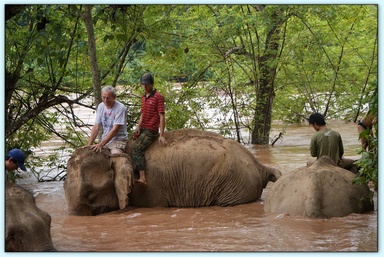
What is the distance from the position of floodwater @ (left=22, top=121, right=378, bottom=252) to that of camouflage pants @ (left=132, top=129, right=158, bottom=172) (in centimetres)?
51

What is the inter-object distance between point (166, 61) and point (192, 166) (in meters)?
4.22

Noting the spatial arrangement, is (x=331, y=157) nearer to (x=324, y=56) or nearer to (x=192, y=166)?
(x=192, y=166)

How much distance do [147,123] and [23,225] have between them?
3.42 m

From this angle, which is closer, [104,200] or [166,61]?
[104,200]

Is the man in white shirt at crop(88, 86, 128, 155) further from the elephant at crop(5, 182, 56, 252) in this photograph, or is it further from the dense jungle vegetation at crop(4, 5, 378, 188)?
the elephant at crop(5, 182, 56, 252)

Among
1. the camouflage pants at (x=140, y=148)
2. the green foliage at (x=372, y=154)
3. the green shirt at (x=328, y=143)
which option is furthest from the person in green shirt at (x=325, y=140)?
the camouflage pants at (x=140, y=148)

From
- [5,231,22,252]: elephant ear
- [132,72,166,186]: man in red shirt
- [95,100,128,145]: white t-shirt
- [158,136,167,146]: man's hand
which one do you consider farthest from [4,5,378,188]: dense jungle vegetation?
[5,231,22,252]: elephant ear

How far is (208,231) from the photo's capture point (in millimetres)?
7922

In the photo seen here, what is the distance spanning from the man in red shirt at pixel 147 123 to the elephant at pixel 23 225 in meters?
3.02

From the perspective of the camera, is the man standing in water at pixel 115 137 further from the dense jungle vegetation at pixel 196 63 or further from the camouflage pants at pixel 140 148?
the dense jungle vegetation at pixel 196 63

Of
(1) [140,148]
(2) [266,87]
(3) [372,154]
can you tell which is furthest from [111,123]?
(2) [266,87]

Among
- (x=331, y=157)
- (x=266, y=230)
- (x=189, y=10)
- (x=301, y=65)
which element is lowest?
(x=266, y=230)

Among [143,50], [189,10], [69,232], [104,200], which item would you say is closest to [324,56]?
[189,10]

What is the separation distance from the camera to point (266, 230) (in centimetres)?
783
